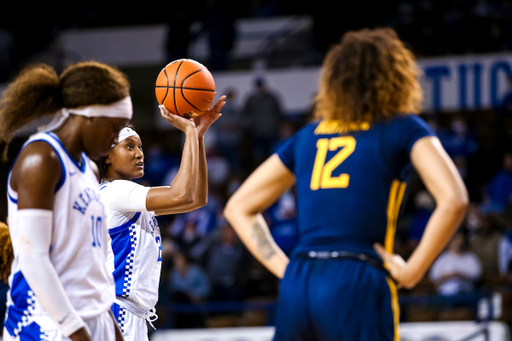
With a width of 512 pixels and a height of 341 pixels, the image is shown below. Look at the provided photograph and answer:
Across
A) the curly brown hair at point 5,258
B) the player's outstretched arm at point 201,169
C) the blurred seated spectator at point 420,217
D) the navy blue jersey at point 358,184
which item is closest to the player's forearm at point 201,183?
the player's outstretched arm at point 201,169

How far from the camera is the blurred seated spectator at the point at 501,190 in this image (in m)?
11.9

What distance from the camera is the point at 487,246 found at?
33.6 feet

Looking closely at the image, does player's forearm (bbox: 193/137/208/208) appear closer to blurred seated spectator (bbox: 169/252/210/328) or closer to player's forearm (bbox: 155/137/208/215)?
player's forearm (bbox: 155/137/208/215)

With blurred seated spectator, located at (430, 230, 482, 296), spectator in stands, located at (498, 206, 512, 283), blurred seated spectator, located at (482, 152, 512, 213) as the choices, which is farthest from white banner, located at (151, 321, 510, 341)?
blurred seated spectator, located at (482, 152, 512, 213)

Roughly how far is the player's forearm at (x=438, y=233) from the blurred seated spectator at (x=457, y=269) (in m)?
7.38

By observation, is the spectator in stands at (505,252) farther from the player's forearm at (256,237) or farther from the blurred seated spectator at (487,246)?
the player's forearm at (256,237)

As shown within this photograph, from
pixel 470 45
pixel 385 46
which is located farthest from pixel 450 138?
pixel 385 46

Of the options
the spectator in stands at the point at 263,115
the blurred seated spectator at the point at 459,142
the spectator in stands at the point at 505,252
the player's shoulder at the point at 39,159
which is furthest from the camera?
the spectator in stands at the point at 263,115

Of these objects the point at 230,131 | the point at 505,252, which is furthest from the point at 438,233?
the point at 230,131

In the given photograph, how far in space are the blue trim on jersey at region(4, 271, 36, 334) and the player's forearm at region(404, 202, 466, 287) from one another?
4.87ft

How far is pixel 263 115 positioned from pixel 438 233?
37.2ft

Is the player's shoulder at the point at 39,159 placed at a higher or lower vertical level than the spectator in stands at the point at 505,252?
higher

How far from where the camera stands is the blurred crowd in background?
395 inches

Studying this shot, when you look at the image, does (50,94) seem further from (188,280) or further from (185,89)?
(188,280)
